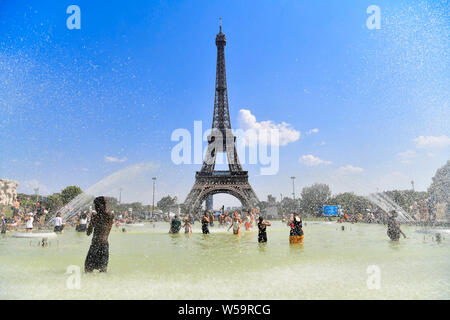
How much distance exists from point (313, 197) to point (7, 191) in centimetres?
10195

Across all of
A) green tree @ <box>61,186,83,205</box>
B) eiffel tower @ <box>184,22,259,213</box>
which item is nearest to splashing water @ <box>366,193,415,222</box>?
eiffel tower @ <box>184,22,259,213</box>

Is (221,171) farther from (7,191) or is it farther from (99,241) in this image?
(99,241)

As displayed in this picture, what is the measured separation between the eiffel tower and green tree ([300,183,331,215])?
47562mm

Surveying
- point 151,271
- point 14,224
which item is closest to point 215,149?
point 14,224

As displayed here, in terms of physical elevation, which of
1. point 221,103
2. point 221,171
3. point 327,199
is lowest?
point 327,199

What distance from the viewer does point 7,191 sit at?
250 feet

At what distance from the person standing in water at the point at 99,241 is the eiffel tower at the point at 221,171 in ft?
166

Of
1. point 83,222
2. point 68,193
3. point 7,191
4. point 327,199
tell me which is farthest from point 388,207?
point 68,193

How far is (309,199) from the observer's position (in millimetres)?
115688

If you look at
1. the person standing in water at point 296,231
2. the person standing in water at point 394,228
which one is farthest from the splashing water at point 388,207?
the person standing in water at point 296,231

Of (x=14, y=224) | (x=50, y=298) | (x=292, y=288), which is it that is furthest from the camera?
(x=14, y=224)

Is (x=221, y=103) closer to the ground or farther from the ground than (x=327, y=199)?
farther from the ground
